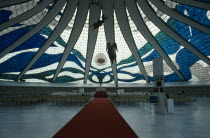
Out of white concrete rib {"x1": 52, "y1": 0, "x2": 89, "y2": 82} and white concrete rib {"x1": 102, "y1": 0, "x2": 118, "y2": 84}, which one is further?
white concrete rib {"x1": 102, "y1": 0, "x2": 118, "y2": 84}

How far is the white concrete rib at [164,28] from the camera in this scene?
901 inches

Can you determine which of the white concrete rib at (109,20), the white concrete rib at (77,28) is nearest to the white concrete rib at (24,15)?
the white concrete rib at (77,28)

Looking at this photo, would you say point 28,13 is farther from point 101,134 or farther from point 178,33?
point 178,33

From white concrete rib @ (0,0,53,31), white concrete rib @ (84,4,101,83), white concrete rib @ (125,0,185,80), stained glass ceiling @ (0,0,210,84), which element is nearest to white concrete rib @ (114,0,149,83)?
stained glass ceiling @ (0,0,210,84)

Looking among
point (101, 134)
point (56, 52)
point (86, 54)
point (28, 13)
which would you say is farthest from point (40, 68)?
point (101, 134)

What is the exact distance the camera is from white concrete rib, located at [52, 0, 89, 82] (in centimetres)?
2348

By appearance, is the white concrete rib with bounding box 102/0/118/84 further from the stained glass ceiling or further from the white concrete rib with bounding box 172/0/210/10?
the white concrete rib with bounding box 172/0/210/10

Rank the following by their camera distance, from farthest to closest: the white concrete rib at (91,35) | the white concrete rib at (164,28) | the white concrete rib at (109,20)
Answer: the white concrete rib at (91,35)
the white concrete rib at (109,20)
the white concrete rib at (164,28)

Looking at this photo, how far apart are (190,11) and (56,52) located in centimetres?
2221

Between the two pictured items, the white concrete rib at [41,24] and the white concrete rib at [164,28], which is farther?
the white concrete rib at [164,28]

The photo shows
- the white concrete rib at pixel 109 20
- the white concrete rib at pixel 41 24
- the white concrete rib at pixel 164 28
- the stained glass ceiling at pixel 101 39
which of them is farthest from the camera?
the white concrete rib at pixel 109 20

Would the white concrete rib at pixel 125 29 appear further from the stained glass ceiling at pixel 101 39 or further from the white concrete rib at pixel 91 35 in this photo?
the white concrete rib at pixel 91 35

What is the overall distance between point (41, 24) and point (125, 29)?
42.2ft

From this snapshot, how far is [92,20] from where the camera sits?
26.9 metres
